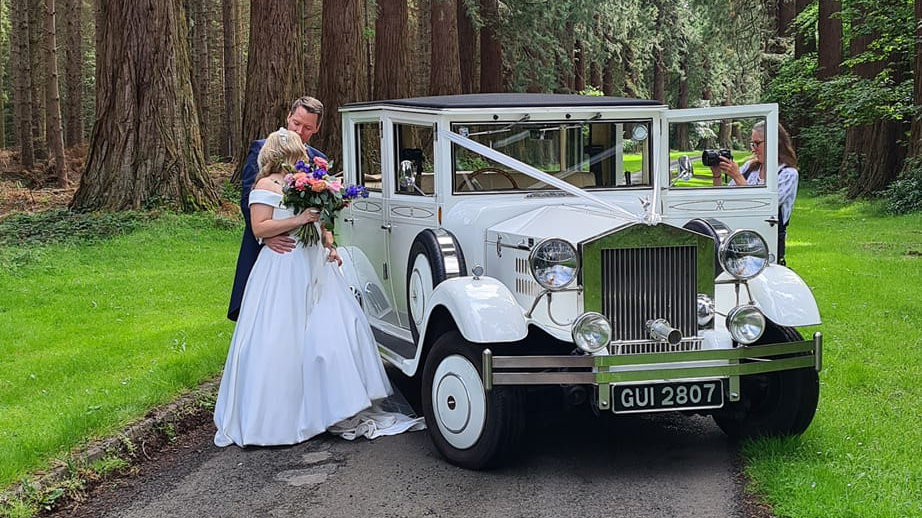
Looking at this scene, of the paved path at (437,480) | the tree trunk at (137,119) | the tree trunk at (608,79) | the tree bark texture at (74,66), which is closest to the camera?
the paved path at (437,480)

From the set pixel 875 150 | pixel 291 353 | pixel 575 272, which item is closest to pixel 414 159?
pixel 291 353

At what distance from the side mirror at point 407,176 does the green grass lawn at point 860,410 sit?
3.10 meters

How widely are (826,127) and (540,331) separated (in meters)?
27.5

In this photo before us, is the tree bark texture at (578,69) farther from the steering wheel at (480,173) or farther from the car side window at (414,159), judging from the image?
the steering wheel at (480,173)

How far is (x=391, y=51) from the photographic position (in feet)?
79.2

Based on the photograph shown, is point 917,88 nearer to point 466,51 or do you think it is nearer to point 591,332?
point 466,51

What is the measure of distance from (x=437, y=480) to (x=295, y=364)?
1.46 m

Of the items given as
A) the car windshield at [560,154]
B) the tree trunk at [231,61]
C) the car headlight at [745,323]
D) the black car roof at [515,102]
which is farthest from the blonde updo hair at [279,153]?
the tree trunk at [231,61]

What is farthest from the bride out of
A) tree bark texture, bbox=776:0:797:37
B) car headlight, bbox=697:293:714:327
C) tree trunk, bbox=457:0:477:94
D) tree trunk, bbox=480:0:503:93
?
tree bark texture, bbox=776:0:797:37

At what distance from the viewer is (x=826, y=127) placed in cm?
3094

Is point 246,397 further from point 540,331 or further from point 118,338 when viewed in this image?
point 118,338

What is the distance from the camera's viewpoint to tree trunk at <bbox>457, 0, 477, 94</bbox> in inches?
1156

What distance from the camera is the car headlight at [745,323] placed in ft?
18.7

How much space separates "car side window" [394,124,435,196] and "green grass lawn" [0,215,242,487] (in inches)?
92.2
